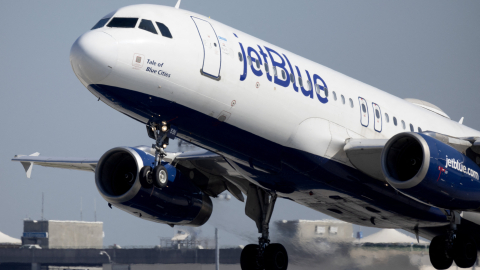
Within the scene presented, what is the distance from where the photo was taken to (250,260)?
2045 centimetres

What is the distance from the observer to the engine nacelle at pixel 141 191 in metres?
19.5

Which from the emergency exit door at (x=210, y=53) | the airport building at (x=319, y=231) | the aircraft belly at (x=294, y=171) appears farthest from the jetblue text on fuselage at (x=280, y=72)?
the airport building at (x=319, y=231)

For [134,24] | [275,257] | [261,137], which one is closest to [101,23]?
[134,24]

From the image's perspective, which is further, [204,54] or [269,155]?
[269,155]

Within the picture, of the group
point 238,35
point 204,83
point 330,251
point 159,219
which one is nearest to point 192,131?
point 204,83

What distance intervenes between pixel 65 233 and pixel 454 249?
4811 centimetres

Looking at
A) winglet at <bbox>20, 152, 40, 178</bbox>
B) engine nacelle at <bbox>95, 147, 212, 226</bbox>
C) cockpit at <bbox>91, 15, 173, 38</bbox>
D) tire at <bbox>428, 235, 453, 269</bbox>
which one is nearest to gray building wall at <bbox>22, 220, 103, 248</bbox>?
winglet at <bbox>20, 152, 40, 178</bbox>

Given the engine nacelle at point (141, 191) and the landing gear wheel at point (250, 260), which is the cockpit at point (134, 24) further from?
the landing gear wheel at point (250, 260)

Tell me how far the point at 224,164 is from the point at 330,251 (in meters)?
6.03

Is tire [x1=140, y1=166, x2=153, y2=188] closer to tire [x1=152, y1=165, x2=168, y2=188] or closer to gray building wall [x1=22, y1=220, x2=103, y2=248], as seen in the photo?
tire [x1=152, y1=165, x2=168, y2=188]

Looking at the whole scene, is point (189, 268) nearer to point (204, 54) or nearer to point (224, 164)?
point (224, 164)

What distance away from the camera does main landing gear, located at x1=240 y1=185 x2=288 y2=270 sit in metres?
20.3

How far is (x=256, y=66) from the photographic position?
1612 centimetres

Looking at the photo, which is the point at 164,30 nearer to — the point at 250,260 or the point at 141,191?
the point at 141,191
